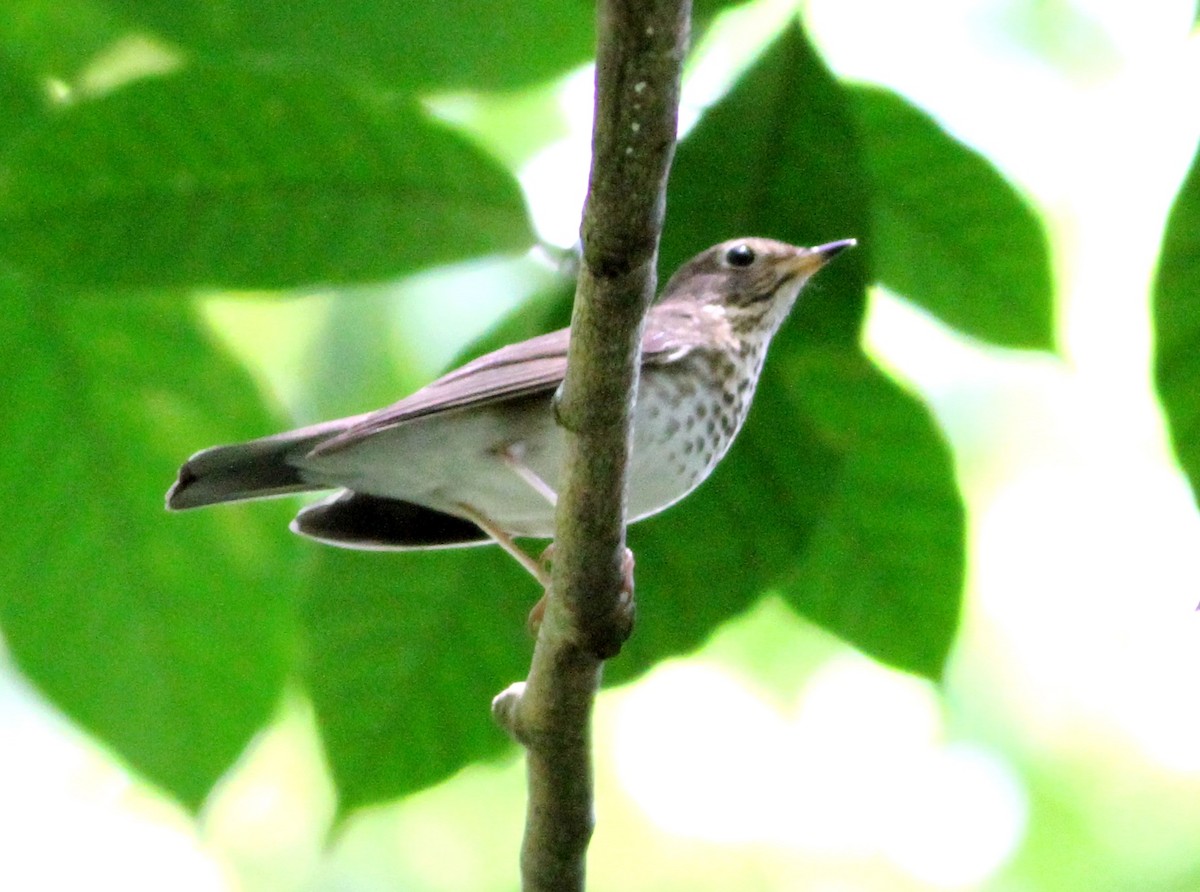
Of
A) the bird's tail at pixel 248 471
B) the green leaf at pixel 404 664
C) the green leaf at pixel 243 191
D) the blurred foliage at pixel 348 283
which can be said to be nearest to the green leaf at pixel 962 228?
the blurred foliage at pixel 348 283

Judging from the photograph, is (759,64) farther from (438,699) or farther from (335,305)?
(335,305)

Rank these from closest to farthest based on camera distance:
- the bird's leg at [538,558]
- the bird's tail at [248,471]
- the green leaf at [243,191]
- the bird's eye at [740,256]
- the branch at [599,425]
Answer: the branch at [599,425] < the bird's leg at [538,558] < the green leaf at [243,191] < the bird's tail at [248,471] < the bird's eye at [740,256]

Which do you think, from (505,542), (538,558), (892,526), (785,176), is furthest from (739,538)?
(538,558)

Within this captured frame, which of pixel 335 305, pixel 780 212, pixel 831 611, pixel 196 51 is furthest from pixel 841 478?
pixel 335 305

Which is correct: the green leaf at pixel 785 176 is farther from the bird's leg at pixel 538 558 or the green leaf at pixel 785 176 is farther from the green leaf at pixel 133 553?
the green leaf at pixel 133 553

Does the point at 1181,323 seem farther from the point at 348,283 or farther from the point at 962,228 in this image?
the point at 348,283

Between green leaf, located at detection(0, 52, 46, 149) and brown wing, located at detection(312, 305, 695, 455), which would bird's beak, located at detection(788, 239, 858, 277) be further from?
green leaf, located at detection(0, 52, 46, 149)
